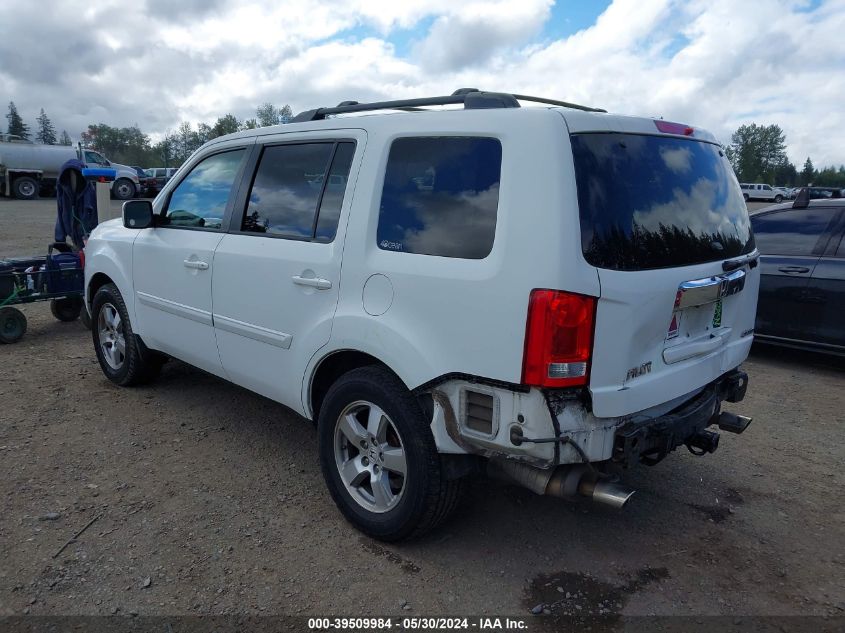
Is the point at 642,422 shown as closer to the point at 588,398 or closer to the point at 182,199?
the point at 588,398

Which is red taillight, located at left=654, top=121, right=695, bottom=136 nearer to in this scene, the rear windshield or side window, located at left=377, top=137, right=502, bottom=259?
the rear windshield

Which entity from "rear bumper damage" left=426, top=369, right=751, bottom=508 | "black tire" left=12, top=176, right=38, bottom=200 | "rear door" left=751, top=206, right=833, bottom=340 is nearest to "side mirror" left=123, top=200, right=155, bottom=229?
"rear bumper damage" left=426, top=369, right=751, bottom=508

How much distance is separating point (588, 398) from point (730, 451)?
95.4 inches

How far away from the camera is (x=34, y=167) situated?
98.0 feet

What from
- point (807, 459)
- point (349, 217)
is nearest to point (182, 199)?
point (349, 217)

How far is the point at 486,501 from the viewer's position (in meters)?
3.62

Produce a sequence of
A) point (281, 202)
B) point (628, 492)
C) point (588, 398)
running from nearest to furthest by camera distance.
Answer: point (588, 398) < point (628, 492) < point (281, 202)

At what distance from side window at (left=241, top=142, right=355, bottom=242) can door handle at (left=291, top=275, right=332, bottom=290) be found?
0.21m

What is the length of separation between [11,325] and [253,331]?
4.33 metres

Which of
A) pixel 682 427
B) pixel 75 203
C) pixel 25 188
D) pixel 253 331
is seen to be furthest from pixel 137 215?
pixel 25 188

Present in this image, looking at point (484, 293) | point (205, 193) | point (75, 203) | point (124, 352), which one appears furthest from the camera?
point (75, 203)

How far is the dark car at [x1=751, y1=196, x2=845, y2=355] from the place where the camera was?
19.6 ft

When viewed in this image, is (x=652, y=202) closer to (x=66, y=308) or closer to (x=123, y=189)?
(x=66, y=308)

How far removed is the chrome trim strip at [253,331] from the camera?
3454mm
